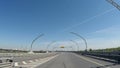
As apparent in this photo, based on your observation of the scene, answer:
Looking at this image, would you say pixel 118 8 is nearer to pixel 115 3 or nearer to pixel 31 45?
pixel 115 3

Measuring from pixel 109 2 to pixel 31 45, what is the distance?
35505 millimetres

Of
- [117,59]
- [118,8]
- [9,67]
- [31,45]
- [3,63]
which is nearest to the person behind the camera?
[3,63]

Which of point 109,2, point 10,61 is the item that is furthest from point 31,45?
point 10,61

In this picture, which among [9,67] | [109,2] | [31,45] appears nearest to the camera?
[9,67]

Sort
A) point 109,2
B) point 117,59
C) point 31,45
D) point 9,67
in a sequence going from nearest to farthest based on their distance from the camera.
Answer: point 9,67
point 117,59
point 109,2
point 31,45

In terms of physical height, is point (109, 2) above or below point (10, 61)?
above

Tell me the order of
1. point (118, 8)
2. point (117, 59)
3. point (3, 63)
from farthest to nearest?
1. point (118, 8)
2. point (117, 59)
3. point (3, 63)

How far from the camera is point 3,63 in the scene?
596 inches

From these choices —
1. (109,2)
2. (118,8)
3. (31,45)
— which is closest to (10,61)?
(118,8)

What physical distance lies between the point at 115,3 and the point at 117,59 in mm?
20714

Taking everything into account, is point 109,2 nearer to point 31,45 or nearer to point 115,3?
point 115,3

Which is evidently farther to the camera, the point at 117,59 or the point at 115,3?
the point at 115,3

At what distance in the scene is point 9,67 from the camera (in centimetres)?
1616

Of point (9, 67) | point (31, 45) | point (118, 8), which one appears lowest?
point (9, 67)
